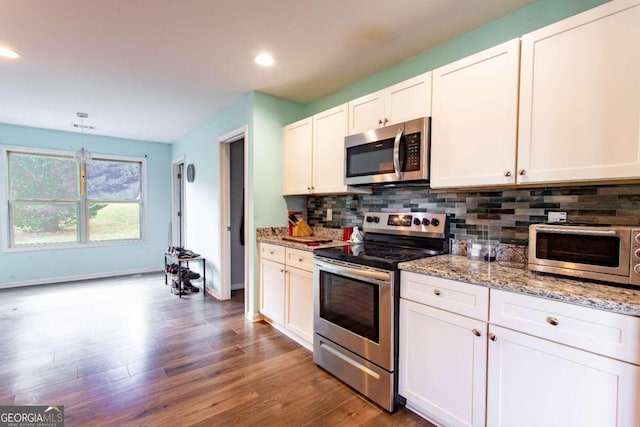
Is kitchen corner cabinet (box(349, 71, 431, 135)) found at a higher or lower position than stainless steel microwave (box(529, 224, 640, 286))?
higher

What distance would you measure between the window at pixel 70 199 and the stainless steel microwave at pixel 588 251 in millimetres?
5152

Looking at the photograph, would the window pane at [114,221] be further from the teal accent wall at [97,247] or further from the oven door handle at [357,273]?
the oven door handle at [357,273]

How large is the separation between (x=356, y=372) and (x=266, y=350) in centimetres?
93

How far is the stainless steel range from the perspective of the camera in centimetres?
183

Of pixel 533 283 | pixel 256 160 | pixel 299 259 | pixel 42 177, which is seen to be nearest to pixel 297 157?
pixel 256 160

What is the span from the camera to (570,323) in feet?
3.98

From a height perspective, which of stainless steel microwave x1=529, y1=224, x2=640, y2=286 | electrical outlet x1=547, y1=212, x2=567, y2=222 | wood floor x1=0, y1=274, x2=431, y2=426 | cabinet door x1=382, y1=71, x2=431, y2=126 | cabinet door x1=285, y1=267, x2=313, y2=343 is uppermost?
cabinet door x1=382, y1=71, x2=431, y2=126

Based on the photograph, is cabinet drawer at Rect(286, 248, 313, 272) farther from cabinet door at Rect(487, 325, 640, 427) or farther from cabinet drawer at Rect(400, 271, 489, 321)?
cabinet door at Rect(487, 325, 640, 427)

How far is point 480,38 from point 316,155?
1.55 metres

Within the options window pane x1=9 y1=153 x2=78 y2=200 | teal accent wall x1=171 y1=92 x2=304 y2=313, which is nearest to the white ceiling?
teal accent wall x1=171 y1=92 x2=304 y2=313

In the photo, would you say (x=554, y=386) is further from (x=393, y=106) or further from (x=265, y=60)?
(x=265, y=60)

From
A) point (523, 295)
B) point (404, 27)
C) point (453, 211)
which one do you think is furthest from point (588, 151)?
point (404, 27)

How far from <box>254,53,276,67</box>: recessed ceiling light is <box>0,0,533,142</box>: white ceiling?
6cm

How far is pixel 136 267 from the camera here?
18.2 ft
